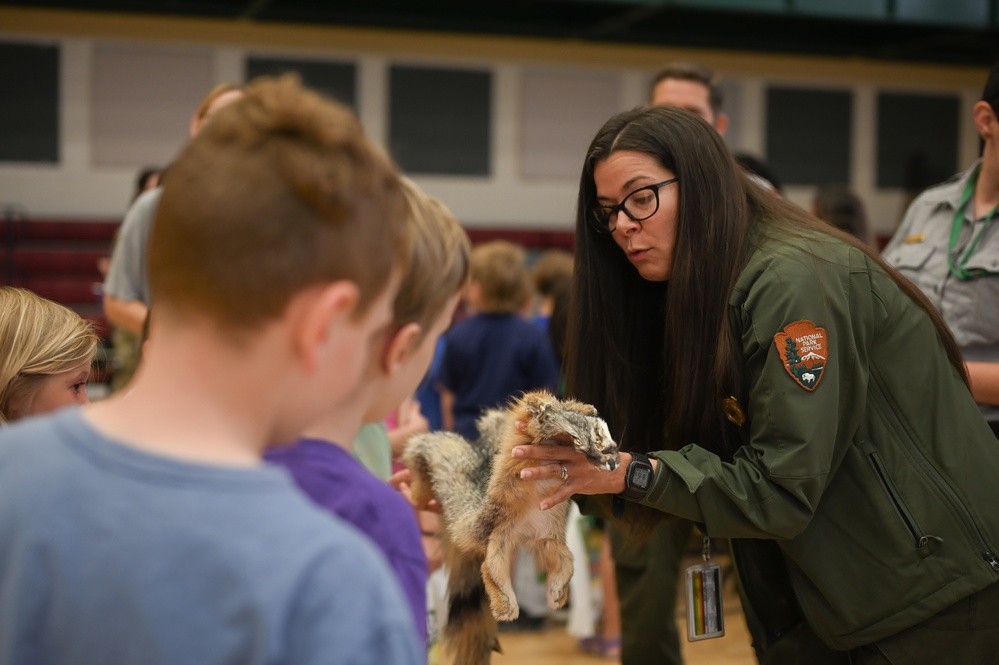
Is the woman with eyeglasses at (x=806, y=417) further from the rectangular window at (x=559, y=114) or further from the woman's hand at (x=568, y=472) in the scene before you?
the rectangular window at (x=559, y=114)

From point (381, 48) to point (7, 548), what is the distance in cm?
1143

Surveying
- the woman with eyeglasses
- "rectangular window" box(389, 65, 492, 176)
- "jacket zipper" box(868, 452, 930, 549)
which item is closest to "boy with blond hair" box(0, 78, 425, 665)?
the woman with eyeglasses

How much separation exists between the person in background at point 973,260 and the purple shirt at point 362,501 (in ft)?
6.39

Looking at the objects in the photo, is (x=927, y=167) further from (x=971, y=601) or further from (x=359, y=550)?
(x=359, y=550)

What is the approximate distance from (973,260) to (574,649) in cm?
306

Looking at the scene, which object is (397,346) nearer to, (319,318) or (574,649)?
(319,318)

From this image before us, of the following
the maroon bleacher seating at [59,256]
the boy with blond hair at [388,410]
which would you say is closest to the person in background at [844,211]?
the boy with blond hair at [388,410]

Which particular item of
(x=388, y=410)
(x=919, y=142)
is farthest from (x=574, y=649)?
(x=919, y=142)

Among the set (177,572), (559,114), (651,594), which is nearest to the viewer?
(177,572)

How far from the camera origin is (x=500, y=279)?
5.04 metres

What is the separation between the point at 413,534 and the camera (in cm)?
125

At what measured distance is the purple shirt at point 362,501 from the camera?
1.22 metres

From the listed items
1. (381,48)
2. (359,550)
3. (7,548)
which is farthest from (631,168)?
(381,48)

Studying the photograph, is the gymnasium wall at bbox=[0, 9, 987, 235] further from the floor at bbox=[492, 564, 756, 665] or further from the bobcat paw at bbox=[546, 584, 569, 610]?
the bobcat paw at bbox=[546, 584, 569, 610]
